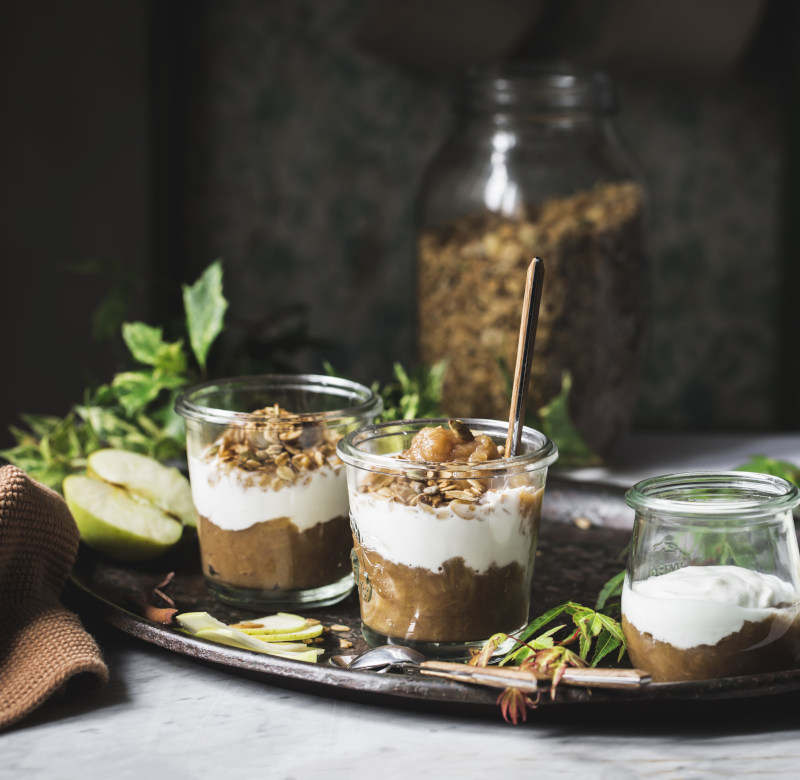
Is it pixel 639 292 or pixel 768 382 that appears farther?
pixel 768 382

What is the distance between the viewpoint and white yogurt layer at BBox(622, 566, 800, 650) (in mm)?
795

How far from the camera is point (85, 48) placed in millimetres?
1980

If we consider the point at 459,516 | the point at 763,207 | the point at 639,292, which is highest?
the point at 763,207

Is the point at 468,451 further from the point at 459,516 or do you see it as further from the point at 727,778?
the point at 727,778

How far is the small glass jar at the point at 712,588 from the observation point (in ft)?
2.63

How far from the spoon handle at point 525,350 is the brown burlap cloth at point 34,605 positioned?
391 mm

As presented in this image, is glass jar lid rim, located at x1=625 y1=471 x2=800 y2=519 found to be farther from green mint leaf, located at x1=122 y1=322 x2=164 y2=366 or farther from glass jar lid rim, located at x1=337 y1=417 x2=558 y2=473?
green mint leaf, located at x1=122 y1=322 x2=164 y2=366

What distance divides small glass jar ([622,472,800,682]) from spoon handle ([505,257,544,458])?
0.41ft

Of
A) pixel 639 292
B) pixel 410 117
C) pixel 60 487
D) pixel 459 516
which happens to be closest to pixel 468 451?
pixel 459 516

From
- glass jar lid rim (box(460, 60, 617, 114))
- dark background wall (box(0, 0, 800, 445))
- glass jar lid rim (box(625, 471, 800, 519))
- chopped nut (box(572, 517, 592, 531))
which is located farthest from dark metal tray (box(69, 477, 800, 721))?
dark background wall (box(0, 0, 800, 445))

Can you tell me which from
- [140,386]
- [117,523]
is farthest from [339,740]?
[140,386]

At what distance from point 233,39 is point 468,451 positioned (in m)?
1.44

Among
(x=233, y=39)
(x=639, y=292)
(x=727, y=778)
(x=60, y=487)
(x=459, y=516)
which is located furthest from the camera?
(x=233, y=39)

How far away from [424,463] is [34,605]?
0.37m
